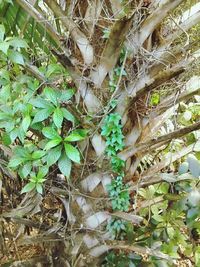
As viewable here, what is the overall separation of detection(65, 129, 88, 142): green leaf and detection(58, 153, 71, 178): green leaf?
0.05 meters

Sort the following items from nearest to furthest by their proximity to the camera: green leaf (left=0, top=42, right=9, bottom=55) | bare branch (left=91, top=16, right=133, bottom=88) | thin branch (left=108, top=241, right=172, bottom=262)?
1. bare branch (left=91, top=16, right=133, bottom=88)
2. green leaf (left=0, top=42, right=9, bottom=55)
3. thin branch (left=108, top=241, right=172, bottom=262)

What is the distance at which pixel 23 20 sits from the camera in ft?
3.84

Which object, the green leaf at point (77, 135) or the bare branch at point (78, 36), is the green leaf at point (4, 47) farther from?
the green leaf at point (77, 135)

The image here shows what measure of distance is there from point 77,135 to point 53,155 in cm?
7

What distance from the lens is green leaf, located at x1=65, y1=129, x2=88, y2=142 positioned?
0.94 metres

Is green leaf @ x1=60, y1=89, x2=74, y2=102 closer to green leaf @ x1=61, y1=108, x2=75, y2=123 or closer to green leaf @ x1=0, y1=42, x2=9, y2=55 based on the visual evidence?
green leaf @ x1=61, y1=108, x2=75, y2=123

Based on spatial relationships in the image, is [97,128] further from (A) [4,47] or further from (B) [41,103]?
(A) [4,47]

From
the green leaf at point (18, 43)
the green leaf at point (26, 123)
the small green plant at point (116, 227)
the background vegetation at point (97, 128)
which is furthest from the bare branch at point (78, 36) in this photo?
the small green plant at point (116, 227)

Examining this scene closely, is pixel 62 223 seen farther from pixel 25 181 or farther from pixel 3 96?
pixel 3 96

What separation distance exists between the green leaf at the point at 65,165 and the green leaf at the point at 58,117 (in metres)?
0.09

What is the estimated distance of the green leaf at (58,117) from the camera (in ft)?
3.00

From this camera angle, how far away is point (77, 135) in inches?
37.4

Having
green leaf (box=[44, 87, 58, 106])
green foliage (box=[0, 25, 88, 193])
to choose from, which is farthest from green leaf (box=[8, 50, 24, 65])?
green leaf (box=[44, 87, 58, 106])

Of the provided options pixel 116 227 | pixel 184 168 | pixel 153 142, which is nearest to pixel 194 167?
pixel 184 168
